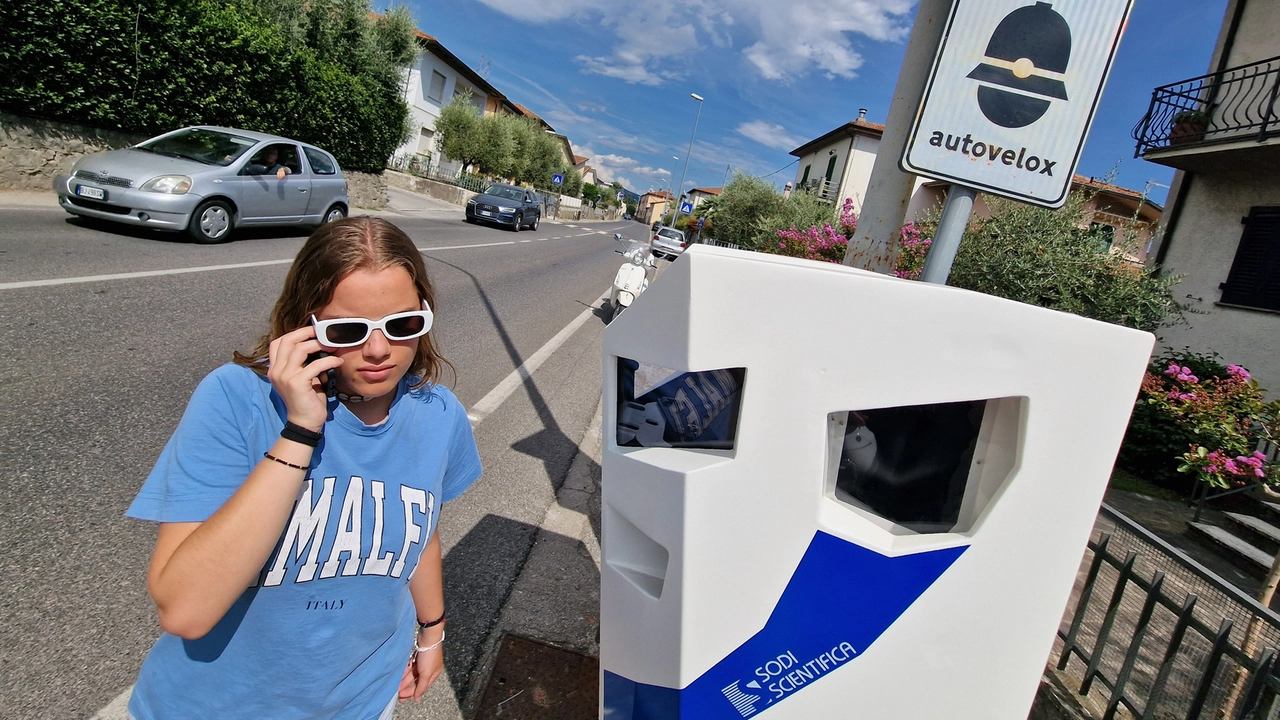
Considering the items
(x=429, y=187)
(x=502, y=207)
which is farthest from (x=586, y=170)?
(x=502, y=207)

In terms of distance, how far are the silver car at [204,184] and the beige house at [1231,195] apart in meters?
12.6

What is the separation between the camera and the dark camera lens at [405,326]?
1.27 meters

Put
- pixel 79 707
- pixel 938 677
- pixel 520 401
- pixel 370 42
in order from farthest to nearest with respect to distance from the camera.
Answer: pixel 370 42, pixel 520 401, pixel 79 707, pixel 938 677

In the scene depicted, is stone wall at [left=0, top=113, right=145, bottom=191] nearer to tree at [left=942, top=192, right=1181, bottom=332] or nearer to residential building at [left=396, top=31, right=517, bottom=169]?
tree at [left=942, top=192, right=1181, bottom=332]

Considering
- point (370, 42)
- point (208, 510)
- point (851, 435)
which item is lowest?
point (208, 510)

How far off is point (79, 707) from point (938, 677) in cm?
232

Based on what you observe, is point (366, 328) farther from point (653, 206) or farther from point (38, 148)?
point (653, 206)

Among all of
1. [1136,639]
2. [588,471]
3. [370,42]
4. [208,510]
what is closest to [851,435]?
[208,510]

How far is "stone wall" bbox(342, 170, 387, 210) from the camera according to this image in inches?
768

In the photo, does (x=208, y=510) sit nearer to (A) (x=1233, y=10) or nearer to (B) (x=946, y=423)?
(B) (x=946, y=423)

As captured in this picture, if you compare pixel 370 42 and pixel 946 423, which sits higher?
pixel 370 42

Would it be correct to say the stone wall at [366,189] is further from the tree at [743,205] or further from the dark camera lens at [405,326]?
the dark camera lens at [405,326]

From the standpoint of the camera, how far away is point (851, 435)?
50.1 inches

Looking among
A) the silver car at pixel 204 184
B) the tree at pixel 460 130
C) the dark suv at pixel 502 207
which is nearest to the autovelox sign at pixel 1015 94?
the silver car at pixel 204 184
